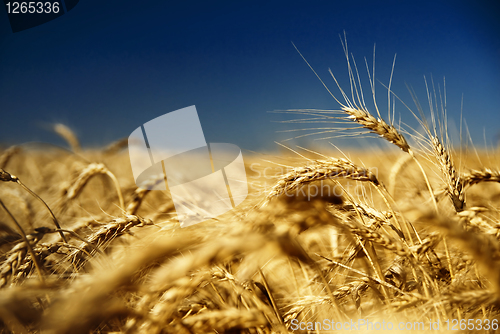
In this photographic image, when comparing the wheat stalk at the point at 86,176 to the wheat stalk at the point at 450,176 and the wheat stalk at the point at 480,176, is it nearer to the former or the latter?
the wheat stalk at the point at 450,176

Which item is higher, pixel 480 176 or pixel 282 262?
pixel 480 176

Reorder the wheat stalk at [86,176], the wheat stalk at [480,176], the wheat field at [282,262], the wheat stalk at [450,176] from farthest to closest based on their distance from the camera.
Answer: the wheat stalk at [86,176]
the wheat stalk at [480,176]
the wheat stalk at [450,176]
the wheat field at [282,262]

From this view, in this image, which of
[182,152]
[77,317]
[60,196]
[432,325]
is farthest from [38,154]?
[432,325]

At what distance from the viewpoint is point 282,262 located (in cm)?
105

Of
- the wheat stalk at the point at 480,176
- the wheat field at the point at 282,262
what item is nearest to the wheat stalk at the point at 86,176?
the wheat field at the point at 282,262

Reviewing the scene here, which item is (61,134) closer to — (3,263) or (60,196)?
(60,196)

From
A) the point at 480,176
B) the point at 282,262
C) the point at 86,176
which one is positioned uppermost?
the point at 86,176

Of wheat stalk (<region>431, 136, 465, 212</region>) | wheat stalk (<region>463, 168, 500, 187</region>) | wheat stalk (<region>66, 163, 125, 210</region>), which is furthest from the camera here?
wheat stalk (<region>66, 163, 125, 210</region>)

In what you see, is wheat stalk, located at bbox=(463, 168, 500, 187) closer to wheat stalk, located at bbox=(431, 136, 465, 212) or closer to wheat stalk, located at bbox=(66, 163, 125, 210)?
wheat stalk, located at bbox=(431, 136, 465, 212)

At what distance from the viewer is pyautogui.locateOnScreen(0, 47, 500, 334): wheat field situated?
351 mm

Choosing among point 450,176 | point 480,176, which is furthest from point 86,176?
point 480,176

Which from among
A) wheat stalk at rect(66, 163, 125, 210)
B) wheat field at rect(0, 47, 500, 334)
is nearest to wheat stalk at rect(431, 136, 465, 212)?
wheat field at rect(0, 47, 500, 334)

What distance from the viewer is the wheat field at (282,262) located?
35 centimetres

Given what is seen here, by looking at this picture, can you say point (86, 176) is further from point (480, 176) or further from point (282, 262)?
point (480, 176)
